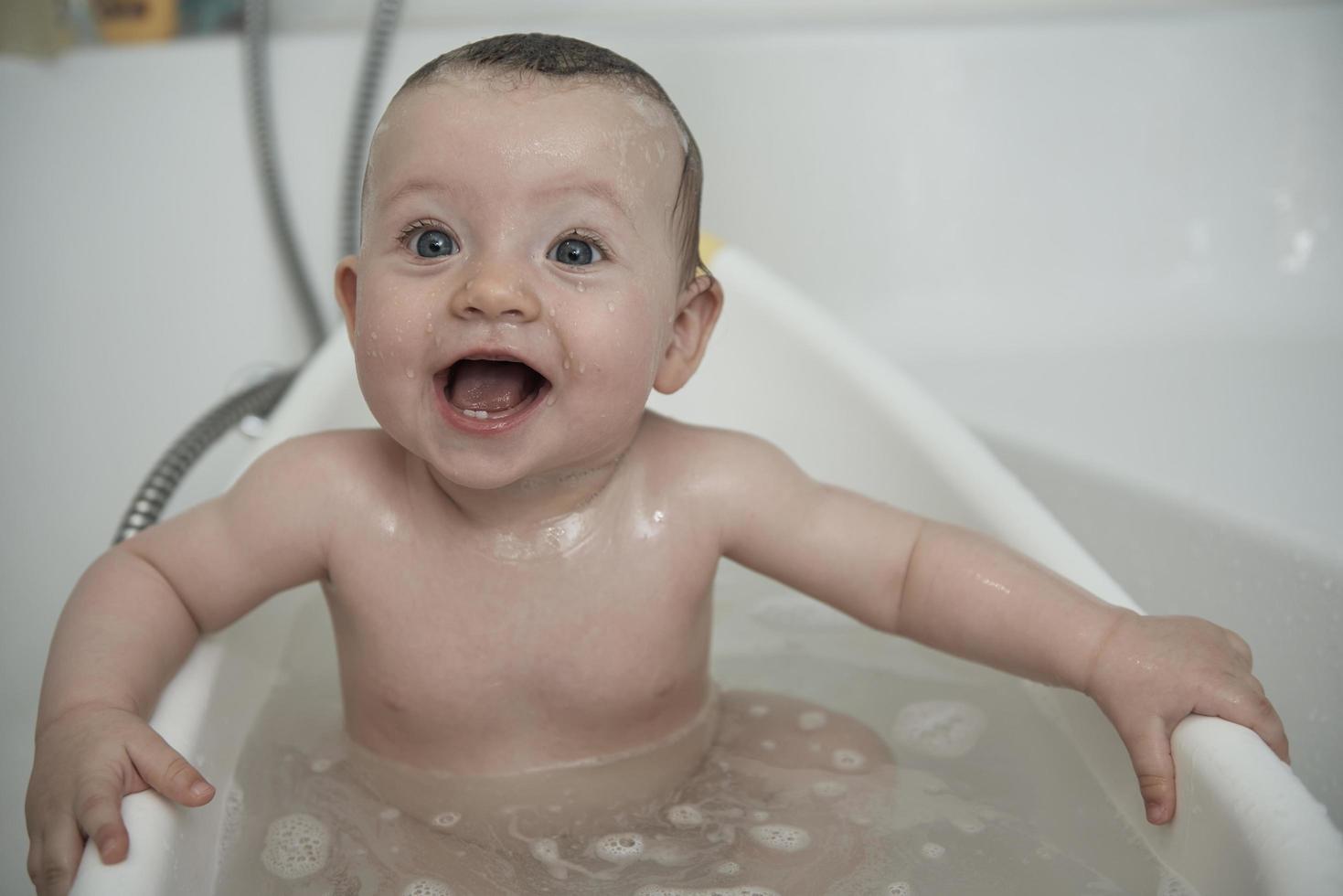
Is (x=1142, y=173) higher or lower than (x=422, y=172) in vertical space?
lower

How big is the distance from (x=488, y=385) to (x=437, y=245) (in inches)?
3.1

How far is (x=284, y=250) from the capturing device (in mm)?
1607

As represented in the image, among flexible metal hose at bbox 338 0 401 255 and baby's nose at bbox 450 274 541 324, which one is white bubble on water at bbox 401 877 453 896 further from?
flexible metal hose at bbox 338 0 401 255

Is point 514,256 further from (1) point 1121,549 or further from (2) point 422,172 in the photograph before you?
(1) point 1121,549

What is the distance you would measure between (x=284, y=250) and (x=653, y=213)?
38.5 inches

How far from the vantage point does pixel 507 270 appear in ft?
2.23

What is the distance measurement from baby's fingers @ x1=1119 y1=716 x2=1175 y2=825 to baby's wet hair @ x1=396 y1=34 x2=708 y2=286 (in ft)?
1.16

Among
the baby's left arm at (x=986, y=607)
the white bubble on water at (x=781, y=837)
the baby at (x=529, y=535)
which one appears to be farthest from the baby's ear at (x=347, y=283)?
the white bubble on water at (x=781, y=837)

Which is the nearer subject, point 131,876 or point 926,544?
point 131,876

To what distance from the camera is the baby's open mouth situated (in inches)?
28.3

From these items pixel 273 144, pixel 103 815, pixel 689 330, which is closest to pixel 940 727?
pixel 689 330

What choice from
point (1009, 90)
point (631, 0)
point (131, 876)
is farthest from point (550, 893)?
point (631, 0)

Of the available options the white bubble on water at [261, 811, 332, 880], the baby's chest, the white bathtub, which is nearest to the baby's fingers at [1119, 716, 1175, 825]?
the baby's chest

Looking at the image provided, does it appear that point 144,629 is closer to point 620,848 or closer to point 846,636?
point 620,848
